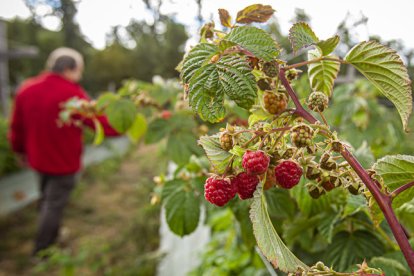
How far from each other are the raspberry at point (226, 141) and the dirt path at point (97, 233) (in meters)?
1.97

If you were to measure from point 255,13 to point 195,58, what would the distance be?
11cm

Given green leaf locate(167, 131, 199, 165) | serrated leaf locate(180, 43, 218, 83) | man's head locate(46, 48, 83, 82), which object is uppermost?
man's head locate(46, 48, 83, 82)

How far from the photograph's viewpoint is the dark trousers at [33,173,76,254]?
2.86m

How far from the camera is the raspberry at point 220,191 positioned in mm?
438

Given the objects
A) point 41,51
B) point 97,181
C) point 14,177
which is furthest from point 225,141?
point 41,51

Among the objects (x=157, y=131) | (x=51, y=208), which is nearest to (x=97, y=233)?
(x=51, y=208)

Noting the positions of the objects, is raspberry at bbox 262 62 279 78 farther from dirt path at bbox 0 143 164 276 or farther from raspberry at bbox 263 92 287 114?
dirt path at bbox 0 143 164 276

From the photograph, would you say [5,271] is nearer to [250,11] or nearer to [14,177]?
[14,177]

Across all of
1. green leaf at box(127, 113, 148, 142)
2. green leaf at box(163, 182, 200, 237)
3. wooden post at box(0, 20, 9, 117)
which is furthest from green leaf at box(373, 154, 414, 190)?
wooden post at box(0, 20, 9, 117)

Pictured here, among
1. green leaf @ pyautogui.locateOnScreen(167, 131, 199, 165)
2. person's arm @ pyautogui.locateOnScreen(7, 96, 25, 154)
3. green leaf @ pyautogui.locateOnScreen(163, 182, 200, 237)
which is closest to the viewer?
green leaf @ pyautogui.locateOnScreen(163, 182, 200, 237)

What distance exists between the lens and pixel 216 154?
459 mm

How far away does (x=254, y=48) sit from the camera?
16.9 inches

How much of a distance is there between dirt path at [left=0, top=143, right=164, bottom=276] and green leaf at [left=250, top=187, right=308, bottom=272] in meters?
2.00

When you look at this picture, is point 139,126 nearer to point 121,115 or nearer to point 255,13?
point 121,115
